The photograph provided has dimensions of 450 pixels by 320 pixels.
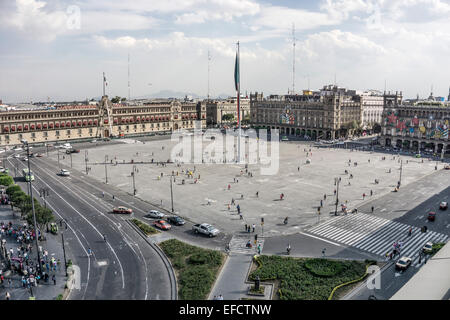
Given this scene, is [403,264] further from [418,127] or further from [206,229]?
[418,127]

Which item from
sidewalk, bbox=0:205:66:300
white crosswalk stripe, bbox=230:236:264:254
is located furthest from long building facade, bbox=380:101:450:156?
sidewalk, bbox=0:205:66:300

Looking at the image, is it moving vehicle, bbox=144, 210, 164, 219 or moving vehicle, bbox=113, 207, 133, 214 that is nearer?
moving vehicle, bbox=144, 210, 164, 219

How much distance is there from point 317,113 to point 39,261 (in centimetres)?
13532

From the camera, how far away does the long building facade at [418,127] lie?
A: 11181cm

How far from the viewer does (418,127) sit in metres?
118

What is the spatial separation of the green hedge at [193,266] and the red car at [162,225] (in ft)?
14.8

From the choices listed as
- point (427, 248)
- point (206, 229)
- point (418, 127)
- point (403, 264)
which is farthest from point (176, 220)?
point (418, 127)

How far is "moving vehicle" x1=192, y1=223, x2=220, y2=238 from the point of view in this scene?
46344 mm

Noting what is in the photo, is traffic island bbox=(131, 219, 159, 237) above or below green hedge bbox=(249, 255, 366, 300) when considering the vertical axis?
above

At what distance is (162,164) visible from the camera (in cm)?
9619

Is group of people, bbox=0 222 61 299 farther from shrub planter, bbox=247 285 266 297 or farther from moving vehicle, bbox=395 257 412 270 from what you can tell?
moving vehicle, bbox=395 257 412 270

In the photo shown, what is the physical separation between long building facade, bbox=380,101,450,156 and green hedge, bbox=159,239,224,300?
9447 centimetres

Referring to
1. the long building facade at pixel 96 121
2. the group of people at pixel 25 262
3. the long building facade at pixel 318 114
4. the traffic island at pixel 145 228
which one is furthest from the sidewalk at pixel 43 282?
the long building facade at pixel 318 114
